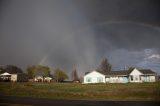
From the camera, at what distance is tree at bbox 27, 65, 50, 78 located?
4348 cm

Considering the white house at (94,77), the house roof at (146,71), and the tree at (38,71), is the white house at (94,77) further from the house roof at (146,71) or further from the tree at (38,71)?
the tree at (38,71)

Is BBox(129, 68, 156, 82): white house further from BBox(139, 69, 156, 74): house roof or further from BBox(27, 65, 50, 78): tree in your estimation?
BBox(27, 65, 50, 78): tree

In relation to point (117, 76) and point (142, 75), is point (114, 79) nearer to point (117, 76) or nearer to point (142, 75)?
point (117, 76)

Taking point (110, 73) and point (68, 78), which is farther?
point (110, 73)

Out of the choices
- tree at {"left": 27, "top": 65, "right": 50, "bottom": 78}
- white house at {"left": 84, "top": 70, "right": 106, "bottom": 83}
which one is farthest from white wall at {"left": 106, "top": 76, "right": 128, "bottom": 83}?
tree at {"left": 27, "top": 65, "right": 50, "bottom": 78}

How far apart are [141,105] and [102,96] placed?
5925 millimetres

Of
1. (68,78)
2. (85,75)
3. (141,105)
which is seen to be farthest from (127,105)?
(85,75)

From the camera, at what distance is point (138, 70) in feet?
137

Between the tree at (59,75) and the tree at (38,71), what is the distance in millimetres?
2763

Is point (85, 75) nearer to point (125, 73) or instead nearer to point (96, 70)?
point (96, 70)

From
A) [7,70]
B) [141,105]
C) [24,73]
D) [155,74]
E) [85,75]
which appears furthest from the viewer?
[7,70]

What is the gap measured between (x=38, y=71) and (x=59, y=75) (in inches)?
252

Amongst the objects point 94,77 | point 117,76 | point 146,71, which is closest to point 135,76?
point 146,71

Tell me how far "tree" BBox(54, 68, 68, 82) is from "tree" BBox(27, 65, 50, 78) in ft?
9.06
